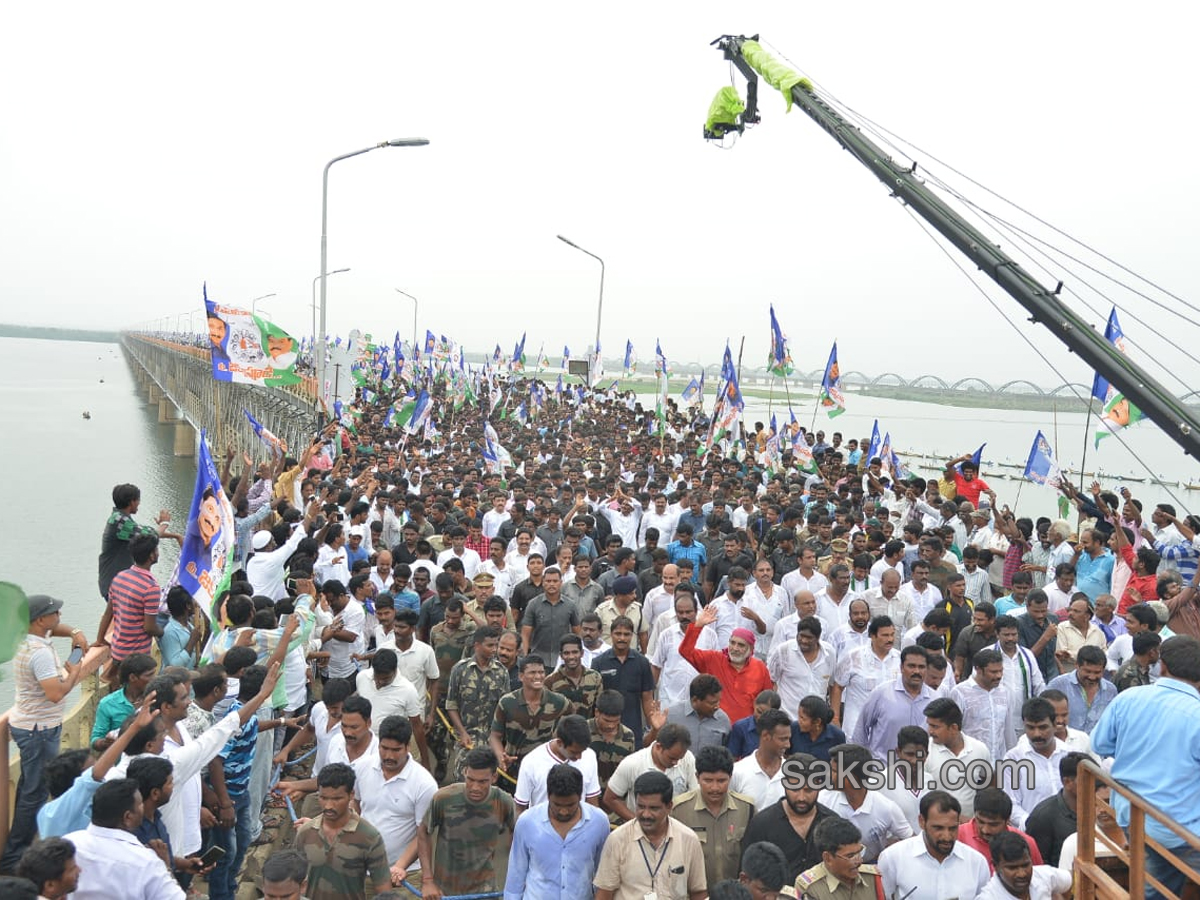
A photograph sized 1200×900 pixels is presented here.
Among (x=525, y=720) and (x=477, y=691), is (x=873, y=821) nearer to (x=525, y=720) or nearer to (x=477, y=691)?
(x=525, y=720)

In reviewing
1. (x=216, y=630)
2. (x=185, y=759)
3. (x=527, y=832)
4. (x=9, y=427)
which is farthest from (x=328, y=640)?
(x=9, y=427)

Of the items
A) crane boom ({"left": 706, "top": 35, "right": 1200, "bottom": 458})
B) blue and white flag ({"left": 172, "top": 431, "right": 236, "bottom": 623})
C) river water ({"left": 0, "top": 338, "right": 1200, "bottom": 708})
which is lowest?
river water ({"left": 0, "top": 338, "right": 1200, "bottom": 708})

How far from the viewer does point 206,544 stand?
243 inches

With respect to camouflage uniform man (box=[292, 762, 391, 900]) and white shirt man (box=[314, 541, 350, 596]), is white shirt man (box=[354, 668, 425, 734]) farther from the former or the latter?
white shirt man (box=[314, 541, 350, 596])

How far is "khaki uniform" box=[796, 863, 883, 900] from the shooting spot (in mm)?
4094

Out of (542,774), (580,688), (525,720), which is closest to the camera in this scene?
(542,774)

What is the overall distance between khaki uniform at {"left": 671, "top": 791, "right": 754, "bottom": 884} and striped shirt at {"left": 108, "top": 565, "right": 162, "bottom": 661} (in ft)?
13.2

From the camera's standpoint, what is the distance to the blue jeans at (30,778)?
5.44 metres

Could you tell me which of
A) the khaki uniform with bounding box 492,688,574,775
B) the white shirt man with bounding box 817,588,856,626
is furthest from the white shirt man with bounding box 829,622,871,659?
the khaki uniform with bounding box 492,688,574,775

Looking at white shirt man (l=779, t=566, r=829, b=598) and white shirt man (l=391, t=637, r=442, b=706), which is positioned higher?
white shirt man (l=779, t=566, r=829, b=598)

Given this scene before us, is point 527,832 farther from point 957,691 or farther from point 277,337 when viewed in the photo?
point 277,337

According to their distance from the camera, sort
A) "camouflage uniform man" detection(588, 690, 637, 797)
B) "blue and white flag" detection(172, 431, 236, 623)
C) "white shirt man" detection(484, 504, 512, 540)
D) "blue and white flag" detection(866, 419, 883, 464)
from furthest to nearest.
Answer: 1. "blue and white flag" detection(866, 419, 883, 464)
2. "white shirt man" detection(484, 504, 512, 540)
3. "blue and white flag" detection(172, 431, 236, 623)
4. "camouflage uniform man" detection(588, 690, 637, 797)

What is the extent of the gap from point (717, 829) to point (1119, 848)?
1800 millimetres
